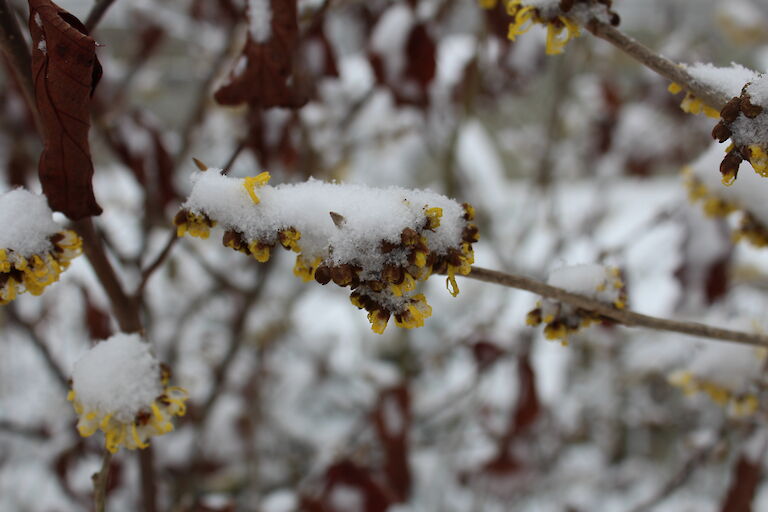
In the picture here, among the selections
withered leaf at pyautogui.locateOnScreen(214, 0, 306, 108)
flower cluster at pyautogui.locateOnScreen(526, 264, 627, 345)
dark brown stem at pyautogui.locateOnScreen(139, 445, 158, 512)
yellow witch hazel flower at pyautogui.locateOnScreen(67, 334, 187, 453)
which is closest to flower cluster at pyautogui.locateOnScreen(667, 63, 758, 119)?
flower cluster at pyautogui.locateOnScreen(526, 264, 627, 345)

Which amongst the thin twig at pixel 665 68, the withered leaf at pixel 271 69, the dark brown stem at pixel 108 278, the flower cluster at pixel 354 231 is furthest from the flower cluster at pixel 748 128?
the dark brown stem at pixel 108 278

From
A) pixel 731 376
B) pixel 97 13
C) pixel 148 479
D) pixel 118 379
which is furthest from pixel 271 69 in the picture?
pixel 731 376

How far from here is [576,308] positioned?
1.62ft

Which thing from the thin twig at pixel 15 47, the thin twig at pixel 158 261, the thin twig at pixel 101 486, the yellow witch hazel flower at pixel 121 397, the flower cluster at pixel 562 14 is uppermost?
the flower cluster at pixel 562 14

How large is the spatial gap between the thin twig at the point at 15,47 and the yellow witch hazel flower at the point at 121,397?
0.21 metres

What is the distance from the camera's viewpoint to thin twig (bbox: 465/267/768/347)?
1.39 feet

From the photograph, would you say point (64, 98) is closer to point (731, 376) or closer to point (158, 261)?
point (158, 261)

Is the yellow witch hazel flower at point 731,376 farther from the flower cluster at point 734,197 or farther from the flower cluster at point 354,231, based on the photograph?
the flower cluster at point 354,231

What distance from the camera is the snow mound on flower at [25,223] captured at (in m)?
0.41

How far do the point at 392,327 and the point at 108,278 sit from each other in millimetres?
1963

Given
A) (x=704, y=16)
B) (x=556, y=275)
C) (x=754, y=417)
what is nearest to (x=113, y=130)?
(x=556, y=275)

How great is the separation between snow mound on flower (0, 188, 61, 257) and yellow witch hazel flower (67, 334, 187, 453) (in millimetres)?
104

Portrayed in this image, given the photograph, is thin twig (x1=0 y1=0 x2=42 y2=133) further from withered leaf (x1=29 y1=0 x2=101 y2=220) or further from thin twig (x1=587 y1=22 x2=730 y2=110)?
thin twig (x1=587 y1=22 x2=730 y2=110)

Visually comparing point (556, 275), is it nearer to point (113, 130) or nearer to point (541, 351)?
point (113, 130)
